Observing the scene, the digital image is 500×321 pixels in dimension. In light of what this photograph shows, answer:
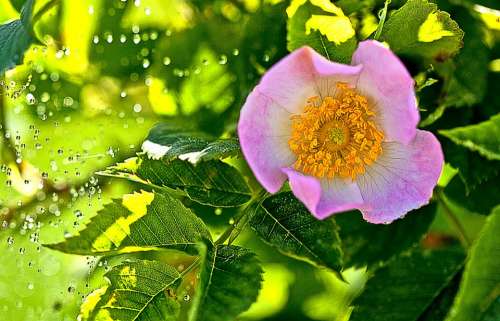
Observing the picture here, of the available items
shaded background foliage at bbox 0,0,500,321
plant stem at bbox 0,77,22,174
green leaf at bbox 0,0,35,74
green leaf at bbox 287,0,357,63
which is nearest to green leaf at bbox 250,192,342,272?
shaded background foliage at bbox 0,0,500,321

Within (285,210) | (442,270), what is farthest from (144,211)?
(442,270)

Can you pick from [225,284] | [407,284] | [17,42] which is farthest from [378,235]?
[17,42]

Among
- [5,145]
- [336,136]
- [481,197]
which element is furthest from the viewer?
[5,145]

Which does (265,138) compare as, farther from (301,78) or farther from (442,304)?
(442,304)

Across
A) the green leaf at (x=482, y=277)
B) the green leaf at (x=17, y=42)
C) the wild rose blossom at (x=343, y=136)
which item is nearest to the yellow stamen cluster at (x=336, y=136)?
the wild rose blossom at (x=343, y=136)

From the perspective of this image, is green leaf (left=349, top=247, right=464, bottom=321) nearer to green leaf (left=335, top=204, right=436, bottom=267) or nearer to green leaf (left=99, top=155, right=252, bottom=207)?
green leaf (left=335, top=204, right=436, bottom=267)

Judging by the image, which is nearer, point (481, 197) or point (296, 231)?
point (296, 231)

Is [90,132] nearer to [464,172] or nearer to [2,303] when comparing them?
[2,303]

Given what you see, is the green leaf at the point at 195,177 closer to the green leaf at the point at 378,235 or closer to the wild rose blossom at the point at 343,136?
the wild rose blossom at the point at 343,136
